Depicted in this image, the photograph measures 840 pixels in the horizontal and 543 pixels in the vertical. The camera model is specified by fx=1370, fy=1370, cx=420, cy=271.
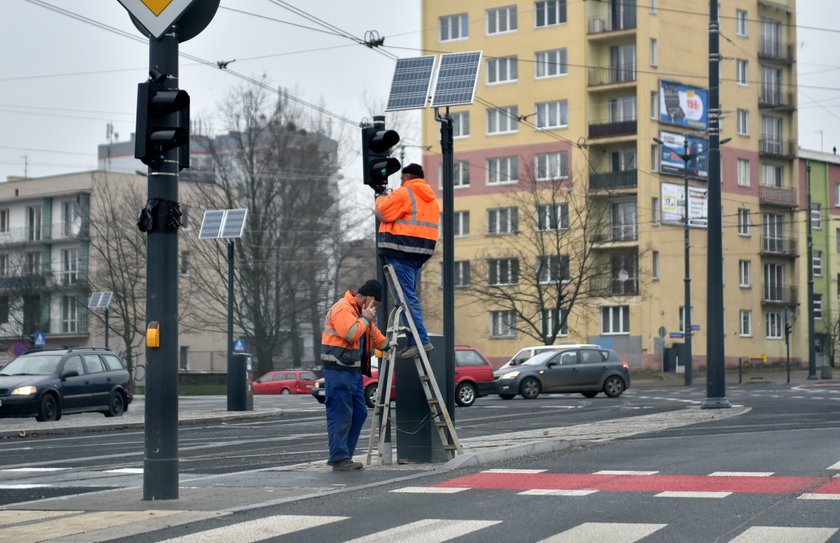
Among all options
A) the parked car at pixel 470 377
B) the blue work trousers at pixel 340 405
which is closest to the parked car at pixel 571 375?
the parked car at pixel 470 377

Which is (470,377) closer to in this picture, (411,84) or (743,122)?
(411,84)

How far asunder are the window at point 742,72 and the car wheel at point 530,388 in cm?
4310

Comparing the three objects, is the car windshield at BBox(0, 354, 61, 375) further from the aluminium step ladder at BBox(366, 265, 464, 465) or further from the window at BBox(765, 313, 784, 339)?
the window at BBox(765, 313, 784, 339)

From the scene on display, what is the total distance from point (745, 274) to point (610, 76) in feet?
46.2

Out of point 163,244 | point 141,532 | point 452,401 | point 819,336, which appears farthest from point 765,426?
point 819,336

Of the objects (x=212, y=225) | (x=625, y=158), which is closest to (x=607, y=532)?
(x=212, y=225)

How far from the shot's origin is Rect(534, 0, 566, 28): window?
73438 mm

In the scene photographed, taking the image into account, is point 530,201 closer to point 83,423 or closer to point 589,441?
point 83,423

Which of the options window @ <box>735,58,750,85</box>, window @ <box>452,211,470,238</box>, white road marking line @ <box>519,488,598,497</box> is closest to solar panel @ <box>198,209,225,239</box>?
white road marking line @ <box>519,488,598,497</box>

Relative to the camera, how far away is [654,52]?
234 feet

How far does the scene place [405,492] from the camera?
10.7 meters

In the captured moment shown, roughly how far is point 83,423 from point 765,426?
1312 cm

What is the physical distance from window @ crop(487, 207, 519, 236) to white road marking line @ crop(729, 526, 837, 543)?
64881 millimetres

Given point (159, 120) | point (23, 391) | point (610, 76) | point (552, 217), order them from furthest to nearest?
point (610, 76) < point (552, 217) < point (23, 391) < point (159, 120)
